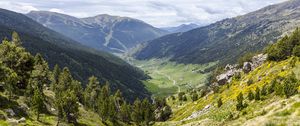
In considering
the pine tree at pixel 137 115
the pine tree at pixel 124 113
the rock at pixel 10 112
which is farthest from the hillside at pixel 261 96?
the rock at pixel 10 112

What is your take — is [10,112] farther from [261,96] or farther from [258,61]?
[258,61]

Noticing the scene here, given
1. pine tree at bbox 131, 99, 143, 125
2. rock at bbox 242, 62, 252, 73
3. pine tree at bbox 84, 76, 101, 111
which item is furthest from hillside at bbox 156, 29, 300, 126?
pine tree at bbox 84, 76, 101, 111

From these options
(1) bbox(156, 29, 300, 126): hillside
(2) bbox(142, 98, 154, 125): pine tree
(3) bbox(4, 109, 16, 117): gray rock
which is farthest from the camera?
(2) bbox(142, 98, 154, 125): pine tree

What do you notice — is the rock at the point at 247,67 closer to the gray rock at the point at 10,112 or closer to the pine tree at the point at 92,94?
the pine tree at the point at 92,94

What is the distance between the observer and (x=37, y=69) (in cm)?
12388

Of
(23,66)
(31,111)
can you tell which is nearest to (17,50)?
(23,66)

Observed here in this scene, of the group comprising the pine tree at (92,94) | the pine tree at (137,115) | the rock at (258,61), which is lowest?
the pine tree at (137,115)

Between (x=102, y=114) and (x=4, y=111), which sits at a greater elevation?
(x=4, y=111)

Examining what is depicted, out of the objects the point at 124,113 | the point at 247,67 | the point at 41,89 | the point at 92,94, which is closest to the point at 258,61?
the point at 247,67

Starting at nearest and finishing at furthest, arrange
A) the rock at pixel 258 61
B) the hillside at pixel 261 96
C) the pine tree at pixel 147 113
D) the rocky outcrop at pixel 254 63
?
the hillside at pixel 261 96
the pine tree at pixel 147 113
the rock at pixel 258 61
the rocky outcrop at pixel 254 63

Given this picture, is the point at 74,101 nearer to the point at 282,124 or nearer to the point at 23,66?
the point at 23,66

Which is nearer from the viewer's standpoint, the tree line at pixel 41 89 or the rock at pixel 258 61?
the tree line at pixel 41 89

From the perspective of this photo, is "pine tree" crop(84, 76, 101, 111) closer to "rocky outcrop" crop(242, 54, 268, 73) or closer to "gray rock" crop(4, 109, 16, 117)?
"gray rock" crop(4, 109, 16, 117)

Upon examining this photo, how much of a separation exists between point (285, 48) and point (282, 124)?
137453 mm
